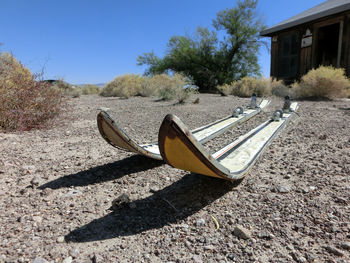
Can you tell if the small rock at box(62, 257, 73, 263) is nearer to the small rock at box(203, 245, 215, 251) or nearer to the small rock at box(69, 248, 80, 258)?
the small rock at box(69, 248, 80, 258)

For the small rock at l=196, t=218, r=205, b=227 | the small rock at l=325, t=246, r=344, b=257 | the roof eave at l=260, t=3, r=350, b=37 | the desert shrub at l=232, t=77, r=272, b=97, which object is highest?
the roof eave at l=260, t=3, r=350, b=37

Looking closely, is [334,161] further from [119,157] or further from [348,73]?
[348,73]

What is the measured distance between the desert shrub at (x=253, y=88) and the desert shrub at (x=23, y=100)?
6.59 meters

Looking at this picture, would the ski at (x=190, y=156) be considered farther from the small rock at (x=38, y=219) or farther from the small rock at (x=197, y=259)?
the small rock at (x=38, y=219)

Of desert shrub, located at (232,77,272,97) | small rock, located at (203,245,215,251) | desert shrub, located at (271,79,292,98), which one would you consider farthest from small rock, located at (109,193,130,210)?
desert shrub, located at (271,79,292,98)

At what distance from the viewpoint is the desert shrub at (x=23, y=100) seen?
353 centimetres

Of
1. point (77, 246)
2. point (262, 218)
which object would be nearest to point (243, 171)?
point (262, 218)

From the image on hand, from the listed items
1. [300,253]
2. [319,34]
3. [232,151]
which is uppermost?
[319,34]

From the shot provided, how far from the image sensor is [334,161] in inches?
83.7

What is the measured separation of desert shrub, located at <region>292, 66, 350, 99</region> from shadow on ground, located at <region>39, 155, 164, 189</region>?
21.9ft

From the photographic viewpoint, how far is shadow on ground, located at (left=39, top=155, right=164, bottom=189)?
1891mm

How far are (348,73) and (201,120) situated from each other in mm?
7147

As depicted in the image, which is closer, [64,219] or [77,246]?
[77,246]

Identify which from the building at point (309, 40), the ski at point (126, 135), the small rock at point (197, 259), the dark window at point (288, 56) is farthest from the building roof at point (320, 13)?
the small rock at point (197, 259)
